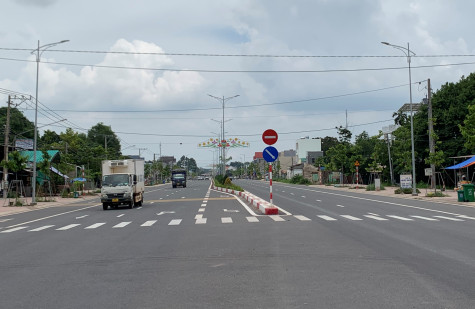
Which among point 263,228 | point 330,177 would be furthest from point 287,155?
point 263,228

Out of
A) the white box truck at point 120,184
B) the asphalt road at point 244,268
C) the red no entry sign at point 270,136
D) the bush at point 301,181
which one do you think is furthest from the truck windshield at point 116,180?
the bush at point 301,181

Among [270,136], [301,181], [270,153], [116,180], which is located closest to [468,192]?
[270,136]

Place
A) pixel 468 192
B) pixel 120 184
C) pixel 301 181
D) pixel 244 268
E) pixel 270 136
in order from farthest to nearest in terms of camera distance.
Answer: pixel 301 181
pixel 468 192
pixel 120 184
pixel 270 136
pixel 244 268

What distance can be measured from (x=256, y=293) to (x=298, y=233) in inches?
294

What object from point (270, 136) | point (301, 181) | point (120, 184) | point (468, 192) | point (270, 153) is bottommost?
point (468, 192)

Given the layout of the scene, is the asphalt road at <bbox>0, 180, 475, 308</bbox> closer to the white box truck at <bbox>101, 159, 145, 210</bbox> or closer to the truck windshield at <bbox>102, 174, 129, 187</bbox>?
the white box truck at <bbox>101, 159, 145, 210</bbox>

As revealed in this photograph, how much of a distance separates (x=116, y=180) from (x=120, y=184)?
1.17 feet

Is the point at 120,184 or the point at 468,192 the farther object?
the point at 468,192

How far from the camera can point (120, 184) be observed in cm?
2888

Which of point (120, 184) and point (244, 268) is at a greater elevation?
point (120, 184)

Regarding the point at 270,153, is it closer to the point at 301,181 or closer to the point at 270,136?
the point at 270,136

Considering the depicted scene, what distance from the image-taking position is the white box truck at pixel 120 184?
93.4ft

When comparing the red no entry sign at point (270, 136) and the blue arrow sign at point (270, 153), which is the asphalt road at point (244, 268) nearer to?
the blue arrow sign at point (270, 153)

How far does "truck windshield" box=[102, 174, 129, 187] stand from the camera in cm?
2888
